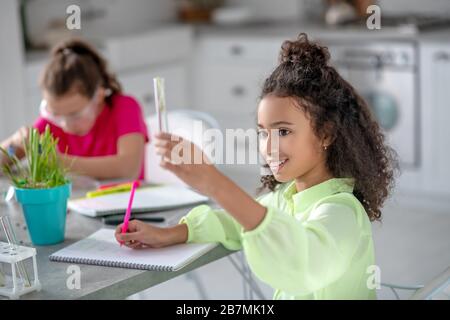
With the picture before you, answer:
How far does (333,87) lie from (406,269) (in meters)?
2.00

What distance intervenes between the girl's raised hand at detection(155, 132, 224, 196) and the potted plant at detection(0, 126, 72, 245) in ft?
1.76

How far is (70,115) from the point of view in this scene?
271cm

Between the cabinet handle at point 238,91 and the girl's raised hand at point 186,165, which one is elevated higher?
→ the girl's raised hand at point 186,165

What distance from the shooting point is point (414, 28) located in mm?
4250

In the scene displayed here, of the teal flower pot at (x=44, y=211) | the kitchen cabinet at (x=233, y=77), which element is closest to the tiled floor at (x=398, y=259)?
Result: the kitchen cabinet at (x=233, y=77)

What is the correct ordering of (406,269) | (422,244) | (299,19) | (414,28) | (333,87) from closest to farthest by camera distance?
1. (333,87)
2. (406,269)
3. (422,244)
4. (414,28)
5. (299,19)

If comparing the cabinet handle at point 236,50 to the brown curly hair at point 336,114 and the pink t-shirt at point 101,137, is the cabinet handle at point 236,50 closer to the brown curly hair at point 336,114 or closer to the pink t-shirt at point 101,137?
the pink t-shirt at point 101,137

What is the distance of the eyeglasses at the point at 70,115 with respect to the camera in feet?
8.88

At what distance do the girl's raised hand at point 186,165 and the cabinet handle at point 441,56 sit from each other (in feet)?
9.71

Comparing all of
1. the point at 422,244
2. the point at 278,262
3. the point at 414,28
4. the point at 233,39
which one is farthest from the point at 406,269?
the point at 278,262

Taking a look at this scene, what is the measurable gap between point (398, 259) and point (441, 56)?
1088mm
